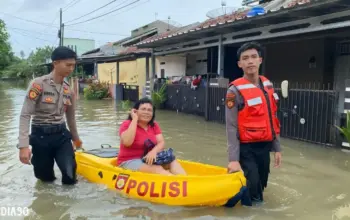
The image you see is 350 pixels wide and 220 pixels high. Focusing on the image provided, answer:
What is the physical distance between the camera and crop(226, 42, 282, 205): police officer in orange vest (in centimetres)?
379

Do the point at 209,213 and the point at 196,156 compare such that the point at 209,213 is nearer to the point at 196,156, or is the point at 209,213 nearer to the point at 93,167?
the point at 93,167

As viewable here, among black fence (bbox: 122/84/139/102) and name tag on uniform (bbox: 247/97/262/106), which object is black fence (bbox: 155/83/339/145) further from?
black fence (bbox: 122/84/139/102)

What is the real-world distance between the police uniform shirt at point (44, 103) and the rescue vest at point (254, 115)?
2.28 metres

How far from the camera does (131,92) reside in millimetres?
21453

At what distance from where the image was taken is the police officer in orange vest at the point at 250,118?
12.5ft

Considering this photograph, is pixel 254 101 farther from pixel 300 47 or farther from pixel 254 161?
pixel 300 47

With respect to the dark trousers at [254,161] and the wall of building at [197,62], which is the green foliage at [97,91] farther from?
the dark trousers at [254,161]

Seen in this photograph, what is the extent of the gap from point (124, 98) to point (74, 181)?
17273 mm

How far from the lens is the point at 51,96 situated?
15.5 ft

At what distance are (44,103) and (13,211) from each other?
1312mm

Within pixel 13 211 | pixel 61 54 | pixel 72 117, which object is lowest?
pixel 13 211

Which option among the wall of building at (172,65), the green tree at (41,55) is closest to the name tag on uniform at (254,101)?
the wall of building at (172,65)

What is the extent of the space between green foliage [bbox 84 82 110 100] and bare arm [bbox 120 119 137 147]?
19045 mm

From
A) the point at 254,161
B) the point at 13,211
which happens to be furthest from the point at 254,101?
the point at 13,211
